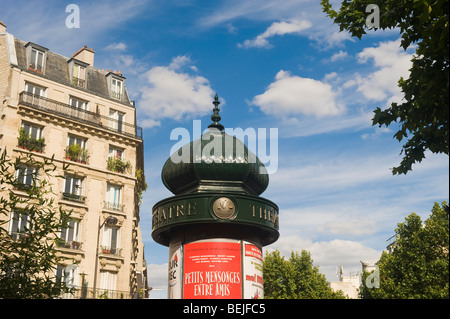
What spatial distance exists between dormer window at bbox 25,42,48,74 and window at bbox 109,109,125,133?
21.2 ft

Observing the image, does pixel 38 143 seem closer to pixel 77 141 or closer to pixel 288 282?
pixel 77 141

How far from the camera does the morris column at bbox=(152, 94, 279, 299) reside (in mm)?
14766

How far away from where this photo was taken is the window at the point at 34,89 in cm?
3972

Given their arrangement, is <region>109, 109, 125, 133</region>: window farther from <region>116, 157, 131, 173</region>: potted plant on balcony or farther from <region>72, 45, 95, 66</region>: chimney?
<region>72, 45, 95, 66</region>: chimney

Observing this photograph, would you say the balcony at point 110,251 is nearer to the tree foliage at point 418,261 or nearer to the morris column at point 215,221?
the tree foliage at point 418,261

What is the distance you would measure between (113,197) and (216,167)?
90.9 feet

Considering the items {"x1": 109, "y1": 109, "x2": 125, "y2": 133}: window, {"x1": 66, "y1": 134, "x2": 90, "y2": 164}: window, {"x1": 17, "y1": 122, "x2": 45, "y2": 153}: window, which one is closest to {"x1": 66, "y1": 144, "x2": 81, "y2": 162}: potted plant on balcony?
{"x1": 66, "y1": 134, "x2": 90, "y2": 164}: window

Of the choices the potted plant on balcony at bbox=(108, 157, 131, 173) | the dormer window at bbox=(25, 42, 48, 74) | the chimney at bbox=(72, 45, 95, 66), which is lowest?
the potted plant on balcony at bbox=(108, 157, 131, 173)

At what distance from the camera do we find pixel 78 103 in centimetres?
4275

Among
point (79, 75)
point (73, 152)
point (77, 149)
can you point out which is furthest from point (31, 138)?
point (79, 75)

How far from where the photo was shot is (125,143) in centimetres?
4403

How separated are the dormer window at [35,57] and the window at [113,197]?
10.6 metres
